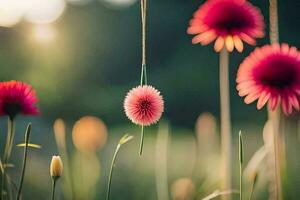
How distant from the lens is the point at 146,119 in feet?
1.73

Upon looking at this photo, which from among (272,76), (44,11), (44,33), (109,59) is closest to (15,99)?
(272,76)

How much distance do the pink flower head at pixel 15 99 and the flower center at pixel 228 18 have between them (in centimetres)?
19

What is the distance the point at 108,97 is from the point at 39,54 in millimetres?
319

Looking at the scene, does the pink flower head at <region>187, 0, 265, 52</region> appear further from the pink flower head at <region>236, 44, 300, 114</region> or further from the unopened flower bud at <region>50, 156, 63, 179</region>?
the unopened flower bud at <region>50, 156, 63, 179</region>

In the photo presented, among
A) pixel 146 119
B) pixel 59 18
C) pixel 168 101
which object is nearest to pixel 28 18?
pixel 59 18

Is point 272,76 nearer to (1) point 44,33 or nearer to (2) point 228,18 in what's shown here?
(2) point 228,18

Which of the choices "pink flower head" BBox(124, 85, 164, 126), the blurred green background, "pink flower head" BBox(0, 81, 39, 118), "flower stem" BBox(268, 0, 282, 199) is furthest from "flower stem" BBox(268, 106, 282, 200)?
the blurred green background

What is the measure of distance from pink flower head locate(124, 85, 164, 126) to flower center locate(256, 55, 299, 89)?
0.10 meters

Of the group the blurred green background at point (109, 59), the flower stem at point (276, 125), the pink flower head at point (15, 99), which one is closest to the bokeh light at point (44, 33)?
the blurred green background at point (109, 59)

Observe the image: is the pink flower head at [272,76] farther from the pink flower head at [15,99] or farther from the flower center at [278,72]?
the pink flower head at [15,99]

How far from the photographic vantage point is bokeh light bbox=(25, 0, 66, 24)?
1256mm

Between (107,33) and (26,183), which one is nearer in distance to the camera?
(26,183)

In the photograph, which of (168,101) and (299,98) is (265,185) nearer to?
(299,98)

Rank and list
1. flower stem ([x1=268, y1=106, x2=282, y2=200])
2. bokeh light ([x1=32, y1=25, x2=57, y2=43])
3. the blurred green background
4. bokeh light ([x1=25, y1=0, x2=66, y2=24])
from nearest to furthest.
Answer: flower stem ([x1=268, y1=106, x2=282, y2=200]) < bokeh light ([x1=25, y1=0, x2=66, y2=24]) < the blurred green background < bokeh light ([x1=32, y1=25, x2=57, y2=43])
